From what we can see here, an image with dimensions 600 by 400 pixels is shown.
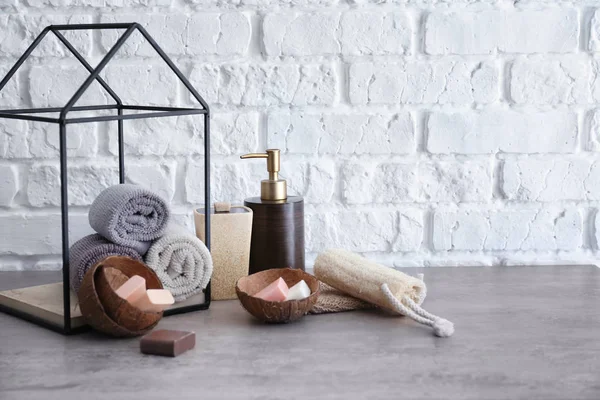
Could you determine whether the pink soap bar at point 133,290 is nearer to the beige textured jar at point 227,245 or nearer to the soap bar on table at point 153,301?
the soap bar on table at point 153,301

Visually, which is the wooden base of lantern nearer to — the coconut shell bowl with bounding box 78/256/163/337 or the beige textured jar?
the coconut shell bowl with bounding box 78/256/163/337

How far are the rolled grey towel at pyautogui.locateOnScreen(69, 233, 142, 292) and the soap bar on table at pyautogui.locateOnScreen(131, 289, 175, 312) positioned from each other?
0.30ft

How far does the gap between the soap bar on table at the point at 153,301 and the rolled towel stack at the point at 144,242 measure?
0.33 ft

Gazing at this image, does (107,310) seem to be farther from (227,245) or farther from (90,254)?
(227,245)

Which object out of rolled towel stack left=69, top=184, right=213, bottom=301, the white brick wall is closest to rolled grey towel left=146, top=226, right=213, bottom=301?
rolled towel stack left=69, top=184, right=213, bottom=301

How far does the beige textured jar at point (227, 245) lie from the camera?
110cm

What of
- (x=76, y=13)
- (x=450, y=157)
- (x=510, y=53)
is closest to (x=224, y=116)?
(x=76, y=13)

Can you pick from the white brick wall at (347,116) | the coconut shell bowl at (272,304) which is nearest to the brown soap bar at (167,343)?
the coconut shell bowl at (272,304)

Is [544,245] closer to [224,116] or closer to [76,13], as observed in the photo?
[224,116]

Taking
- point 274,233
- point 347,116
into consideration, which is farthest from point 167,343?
point 347,116

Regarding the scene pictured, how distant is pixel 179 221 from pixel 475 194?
54cm

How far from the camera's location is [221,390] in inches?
30.7

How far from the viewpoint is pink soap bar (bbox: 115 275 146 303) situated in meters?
0.91

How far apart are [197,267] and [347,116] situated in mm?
444
